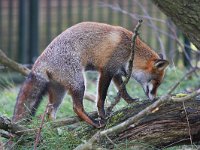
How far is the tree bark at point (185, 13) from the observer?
16.1 ft

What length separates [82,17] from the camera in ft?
41.1

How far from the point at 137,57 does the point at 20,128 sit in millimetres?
1880

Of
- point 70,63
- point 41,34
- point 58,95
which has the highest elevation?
point 70,63

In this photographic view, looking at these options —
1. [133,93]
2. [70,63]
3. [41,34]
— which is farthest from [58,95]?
[41,34]

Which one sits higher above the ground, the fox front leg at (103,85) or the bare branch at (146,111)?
the bare branch at (146,111)

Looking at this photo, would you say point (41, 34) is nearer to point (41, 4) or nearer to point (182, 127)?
point (41, 4)

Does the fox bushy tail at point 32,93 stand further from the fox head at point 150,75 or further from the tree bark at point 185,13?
the tree bark at point 185,13

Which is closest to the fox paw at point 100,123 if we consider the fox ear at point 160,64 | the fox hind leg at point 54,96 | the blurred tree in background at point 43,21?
the fox hind leg at point 54,96

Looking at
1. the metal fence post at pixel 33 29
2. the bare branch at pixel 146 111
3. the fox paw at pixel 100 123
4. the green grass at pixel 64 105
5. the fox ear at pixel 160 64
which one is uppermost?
the bare branch at pixel 146 111

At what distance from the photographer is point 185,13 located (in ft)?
16.3

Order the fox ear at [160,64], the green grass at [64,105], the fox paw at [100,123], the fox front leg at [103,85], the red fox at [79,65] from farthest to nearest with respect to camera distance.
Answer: the fox ear at [160,64], the fox front leg at [103,85], the red fox at [79,65], the fox paw at [100,123], the green grass at [64,105]

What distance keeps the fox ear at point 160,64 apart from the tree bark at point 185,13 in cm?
127

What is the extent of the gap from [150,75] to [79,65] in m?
1.06

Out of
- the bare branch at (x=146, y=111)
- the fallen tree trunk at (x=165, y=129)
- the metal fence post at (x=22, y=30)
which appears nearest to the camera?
the bare branch at (x=146, y=111)
